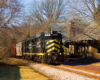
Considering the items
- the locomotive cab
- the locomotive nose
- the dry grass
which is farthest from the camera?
the locomotive nose

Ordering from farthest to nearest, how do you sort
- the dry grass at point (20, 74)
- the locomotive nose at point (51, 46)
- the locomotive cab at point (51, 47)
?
the locomotive nose at point (51, 46), the locomotive cab at point (51, 47), the dry grass at point (20, 74)

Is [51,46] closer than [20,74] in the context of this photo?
No

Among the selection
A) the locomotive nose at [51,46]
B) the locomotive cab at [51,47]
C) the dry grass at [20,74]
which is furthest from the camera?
the locomotive nose at [51,46]

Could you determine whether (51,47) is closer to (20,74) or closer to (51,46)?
(51,46)

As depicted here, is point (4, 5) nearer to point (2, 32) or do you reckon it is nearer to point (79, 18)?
point (2, 32)

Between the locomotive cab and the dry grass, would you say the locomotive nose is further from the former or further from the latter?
the dry grass

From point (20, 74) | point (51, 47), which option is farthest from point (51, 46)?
point (20, 74)

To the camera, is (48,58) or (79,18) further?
(79,18)

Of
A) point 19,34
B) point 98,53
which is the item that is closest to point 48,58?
point 19,34

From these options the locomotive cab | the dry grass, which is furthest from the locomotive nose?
the dry grass

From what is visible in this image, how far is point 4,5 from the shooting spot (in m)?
15.1

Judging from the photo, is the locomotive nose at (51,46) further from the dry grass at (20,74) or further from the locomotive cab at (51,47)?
the dry grass at (20,74)

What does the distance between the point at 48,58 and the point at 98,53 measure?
11521 millimetres

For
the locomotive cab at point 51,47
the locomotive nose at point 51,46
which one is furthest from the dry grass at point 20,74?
the locomotive nose at point 51,46
